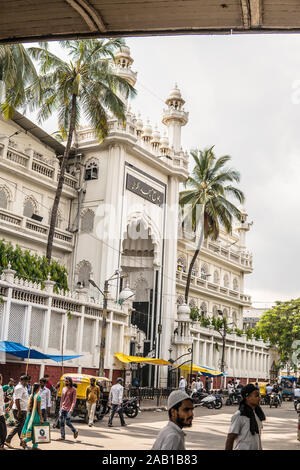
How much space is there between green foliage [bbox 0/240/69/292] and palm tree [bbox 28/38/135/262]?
5183 mm

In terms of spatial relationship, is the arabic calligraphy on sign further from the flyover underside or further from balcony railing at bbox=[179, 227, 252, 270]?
the flyover underside

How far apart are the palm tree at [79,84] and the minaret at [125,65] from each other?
6.29 m

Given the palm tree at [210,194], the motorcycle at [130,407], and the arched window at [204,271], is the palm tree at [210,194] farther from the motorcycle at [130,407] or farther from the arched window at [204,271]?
the motorcycle at [130,407]

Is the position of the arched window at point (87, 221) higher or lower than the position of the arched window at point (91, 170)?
lower

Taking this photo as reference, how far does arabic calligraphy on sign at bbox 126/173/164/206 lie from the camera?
3028 centimetres

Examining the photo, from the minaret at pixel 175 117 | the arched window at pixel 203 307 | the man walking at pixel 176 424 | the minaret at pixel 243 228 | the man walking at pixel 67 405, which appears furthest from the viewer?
the minaret at pixel 243 228

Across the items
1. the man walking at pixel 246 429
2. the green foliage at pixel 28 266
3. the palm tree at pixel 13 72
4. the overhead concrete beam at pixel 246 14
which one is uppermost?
the palm tree at pixel 13 72

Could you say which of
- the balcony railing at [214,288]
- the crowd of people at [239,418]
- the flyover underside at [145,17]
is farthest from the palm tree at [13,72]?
the balcony railing at [214,288]

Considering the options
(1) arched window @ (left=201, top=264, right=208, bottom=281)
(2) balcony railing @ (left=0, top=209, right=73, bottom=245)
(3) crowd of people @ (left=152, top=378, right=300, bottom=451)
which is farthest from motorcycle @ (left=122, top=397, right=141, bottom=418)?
(1) arched window @ (left=201, top=264, right=208, bottom=281)

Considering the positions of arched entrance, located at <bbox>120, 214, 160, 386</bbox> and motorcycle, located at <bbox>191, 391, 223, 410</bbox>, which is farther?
arched entrance, located at <bbox>120, 214, 160, 386</bbox>

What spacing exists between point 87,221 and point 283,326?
79.4ft

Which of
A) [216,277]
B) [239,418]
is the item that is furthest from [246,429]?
[216,277]

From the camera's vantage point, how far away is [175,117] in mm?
36000

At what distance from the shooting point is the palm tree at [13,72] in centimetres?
1652
